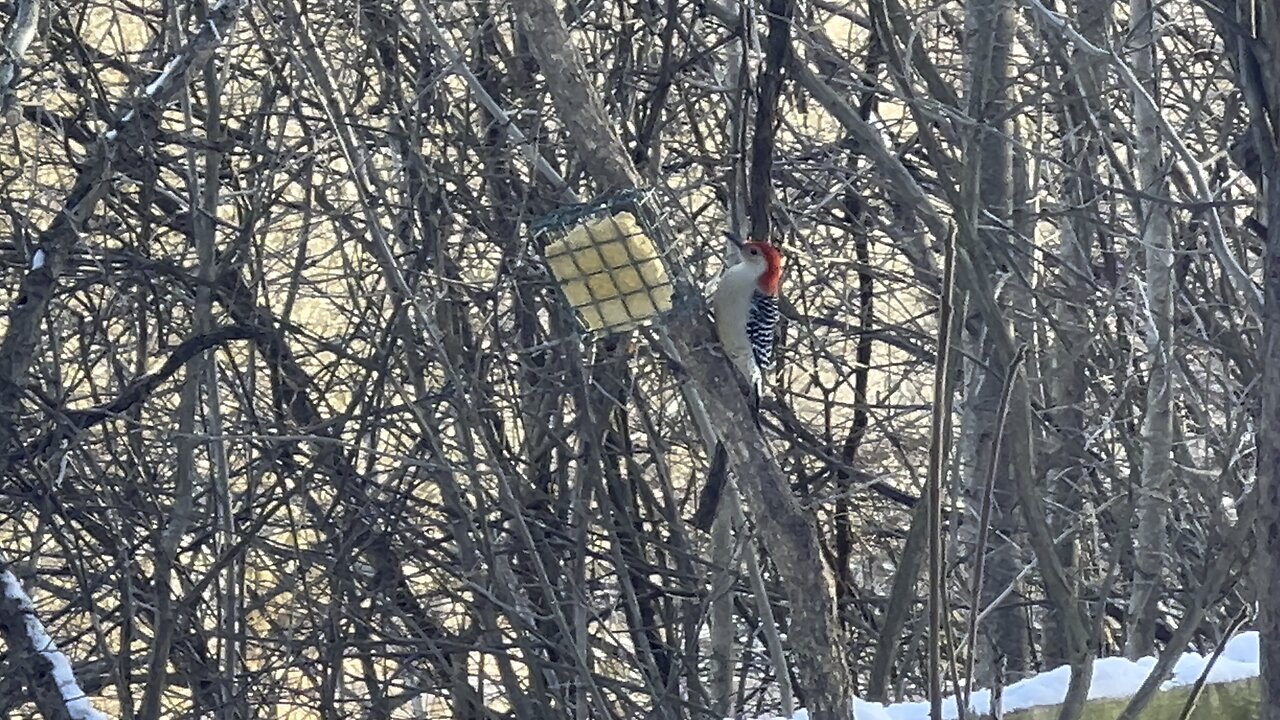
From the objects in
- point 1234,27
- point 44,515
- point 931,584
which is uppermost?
point 44,515

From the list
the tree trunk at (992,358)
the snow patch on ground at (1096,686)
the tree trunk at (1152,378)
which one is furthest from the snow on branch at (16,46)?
the tree trunk at (1152,378)

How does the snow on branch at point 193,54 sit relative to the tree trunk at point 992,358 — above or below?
above

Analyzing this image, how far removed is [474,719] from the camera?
6.25 m

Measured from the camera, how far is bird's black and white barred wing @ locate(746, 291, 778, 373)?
16.2 ft

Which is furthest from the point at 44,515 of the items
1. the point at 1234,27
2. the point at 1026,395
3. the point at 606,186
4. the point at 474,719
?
the point at 1234,27

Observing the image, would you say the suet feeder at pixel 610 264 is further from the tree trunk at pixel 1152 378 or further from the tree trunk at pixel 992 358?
the tree trunk at pixel 1152 378

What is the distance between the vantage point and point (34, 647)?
4863mm

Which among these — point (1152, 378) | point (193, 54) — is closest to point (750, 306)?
point (1152, 378)

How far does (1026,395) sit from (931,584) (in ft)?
10.7

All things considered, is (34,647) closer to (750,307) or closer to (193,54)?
(193,54)

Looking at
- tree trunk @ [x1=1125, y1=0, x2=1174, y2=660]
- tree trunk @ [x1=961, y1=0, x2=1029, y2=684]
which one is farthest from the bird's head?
tree trunk @ [x1=1125, y1=0, x2=1174, y2=660]

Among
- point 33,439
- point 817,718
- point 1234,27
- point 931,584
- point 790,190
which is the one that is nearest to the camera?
point 931,584

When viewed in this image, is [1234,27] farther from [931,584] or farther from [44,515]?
[44,515]

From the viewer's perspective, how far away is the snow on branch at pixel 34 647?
4.80 m
